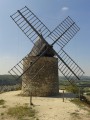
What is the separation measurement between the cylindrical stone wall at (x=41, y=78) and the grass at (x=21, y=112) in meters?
5.53

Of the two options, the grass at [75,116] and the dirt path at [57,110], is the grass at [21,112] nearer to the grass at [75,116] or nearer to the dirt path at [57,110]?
the dirt path at [57,110]

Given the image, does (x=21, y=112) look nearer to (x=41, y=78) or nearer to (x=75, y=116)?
(x=75, y=116)

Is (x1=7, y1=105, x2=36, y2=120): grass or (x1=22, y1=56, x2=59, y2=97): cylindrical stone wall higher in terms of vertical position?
(x1=22, y1=56, x2=59, y2=97): cylindrical stone wall

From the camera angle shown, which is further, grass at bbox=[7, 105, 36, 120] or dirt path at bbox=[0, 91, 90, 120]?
grass at bbox=[7, 105, 36, 120]

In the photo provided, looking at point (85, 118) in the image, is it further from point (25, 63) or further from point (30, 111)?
point (25, 63)

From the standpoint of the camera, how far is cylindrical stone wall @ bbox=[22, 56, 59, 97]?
2250 cm

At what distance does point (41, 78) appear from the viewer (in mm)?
22562

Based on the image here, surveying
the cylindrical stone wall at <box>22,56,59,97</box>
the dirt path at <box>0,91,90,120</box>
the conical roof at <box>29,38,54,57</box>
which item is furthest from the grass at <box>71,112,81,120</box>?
the conical roof at <box>29,38,54,57</box>

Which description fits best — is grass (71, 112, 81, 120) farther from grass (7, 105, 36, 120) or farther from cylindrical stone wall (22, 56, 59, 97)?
cylindrical stone wall (22, 56, 59, 97)

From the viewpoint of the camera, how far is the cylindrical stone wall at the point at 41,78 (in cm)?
2250

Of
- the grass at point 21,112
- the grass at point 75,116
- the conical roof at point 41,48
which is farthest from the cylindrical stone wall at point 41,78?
the grass at point 75,116

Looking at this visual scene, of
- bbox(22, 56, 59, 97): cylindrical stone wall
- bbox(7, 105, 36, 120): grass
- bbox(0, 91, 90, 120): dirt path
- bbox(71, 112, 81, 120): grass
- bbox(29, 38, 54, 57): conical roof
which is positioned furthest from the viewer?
bbox(29, 38, 54, 57): conical roof

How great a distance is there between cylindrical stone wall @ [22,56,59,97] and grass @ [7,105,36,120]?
5529 mm

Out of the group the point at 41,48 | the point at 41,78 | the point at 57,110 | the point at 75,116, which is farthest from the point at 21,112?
the point at 41,48
